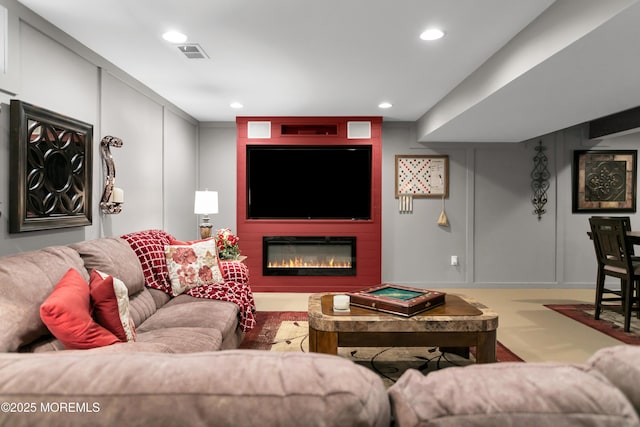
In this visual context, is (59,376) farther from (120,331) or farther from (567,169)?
(567,169)

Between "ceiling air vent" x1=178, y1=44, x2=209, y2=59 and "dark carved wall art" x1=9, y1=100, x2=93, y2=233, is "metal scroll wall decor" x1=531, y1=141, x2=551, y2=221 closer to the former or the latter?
"ceiling air vent" x1=178, y1=44, x2=209, y2=59

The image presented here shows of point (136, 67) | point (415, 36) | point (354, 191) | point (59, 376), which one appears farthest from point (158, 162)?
point (59, 376)

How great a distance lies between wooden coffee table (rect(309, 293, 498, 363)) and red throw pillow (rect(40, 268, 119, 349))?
1154 mm

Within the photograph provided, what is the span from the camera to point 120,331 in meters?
1.88

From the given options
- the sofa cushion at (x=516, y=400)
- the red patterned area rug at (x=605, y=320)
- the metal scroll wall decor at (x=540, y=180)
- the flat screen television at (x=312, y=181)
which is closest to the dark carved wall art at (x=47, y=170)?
the sofa cushion at (x=516, y=400)

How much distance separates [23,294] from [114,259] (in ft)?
2.97

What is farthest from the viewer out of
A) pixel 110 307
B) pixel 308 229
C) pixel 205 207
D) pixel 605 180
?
pixel 605 180

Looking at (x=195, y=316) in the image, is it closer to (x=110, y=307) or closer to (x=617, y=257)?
(x=110, y=307)

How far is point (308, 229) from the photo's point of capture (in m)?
5.43

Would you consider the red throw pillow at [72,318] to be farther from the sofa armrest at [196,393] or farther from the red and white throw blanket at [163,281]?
the red and white throw blanket at [163,281]

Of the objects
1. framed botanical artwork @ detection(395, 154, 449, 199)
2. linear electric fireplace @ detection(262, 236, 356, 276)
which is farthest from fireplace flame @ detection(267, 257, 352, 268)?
framed botanical artwork @ detection(395, 154, 449, 199)

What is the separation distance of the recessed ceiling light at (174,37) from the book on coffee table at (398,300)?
2218 millimetres

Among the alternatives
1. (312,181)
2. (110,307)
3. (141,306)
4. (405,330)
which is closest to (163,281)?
(141,306)

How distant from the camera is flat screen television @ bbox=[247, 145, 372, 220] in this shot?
5.44 metres
